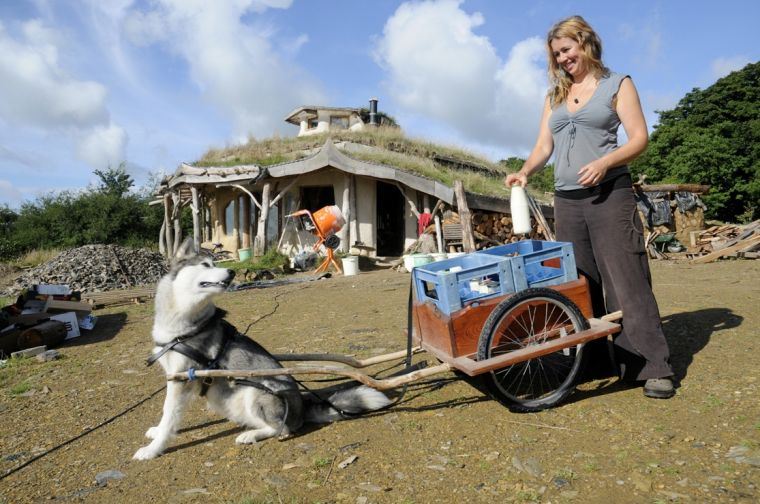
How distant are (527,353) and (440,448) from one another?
2.46 feet

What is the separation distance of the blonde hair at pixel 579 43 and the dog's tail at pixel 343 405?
8.20ft

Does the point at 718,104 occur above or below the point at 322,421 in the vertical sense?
above

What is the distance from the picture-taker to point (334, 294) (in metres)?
8.95

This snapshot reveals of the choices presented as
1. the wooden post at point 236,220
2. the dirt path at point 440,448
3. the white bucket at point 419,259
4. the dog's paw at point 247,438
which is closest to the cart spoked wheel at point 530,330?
the dirt path at point 440,448

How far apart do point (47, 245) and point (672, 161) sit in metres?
35.8

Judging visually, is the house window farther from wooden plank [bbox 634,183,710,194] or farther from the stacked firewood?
the stacked firewood

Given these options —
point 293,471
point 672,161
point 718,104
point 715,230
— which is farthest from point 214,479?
point 718,104

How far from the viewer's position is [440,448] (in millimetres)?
2627

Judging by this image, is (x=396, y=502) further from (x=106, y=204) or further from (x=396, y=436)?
(x=106, y=204)

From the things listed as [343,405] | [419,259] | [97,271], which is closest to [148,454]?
[343,405]

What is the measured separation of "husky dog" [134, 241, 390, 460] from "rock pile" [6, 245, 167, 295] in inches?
420

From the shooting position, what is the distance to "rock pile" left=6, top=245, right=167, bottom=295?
12.1 metres

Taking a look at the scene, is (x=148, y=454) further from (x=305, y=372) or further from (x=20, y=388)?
(x=20, y=388)

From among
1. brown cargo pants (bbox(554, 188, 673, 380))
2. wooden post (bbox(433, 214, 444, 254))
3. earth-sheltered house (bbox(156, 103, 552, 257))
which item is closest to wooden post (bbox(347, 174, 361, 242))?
earth-sheltered house (bbox(156, 103, 552, 257))
